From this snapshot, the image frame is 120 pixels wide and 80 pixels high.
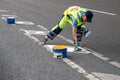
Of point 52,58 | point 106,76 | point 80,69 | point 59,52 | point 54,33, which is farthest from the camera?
point 54,33

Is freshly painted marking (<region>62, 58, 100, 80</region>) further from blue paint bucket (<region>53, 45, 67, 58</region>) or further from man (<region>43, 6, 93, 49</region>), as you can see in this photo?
man (<region>43, 6, 93, 49</region>)

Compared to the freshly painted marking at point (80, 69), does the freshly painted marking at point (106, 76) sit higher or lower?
higher

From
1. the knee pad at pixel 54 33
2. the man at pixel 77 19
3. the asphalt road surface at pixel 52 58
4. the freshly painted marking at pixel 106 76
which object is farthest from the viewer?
the knee pad at pixel 54 33

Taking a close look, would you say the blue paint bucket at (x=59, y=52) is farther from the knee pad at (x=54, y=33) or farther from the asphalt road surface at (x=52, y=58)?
the knee pad at (x=54, y=33)

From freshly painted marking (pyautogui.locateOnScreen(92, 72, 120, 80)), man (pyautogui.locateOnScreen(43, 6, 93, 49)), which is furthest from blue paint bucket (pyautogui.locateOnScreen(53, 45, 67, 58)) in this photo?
freshly painted marking (pyautogui.locateOnScreen(92, 72, 120, 80))

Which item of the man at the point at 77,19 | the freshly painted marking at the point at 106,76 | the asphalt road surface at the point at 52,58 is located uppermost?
the man at the point at 77,19

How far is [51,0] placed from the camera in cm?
2661

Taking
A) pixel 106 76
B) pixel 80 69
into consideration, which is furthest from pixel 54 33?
pixel 106 76

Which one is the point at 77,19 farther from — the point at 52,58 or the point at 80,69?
the point at 80,69

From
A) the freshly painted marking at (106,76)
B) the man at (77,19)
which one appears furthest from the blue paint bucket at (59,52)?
the freshly painted marking at (106,76)

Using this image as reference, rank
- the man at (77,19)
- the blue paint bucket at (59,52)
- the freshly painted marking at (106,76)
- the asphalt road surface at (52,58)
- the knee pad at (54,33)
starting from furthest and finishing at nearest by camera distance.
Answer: the knee pad at (54,33) < the man at (77,19) < the blue paint bucket at (59,52) < the asphalt road surface at (52,58) < the freshly painted marking at (106,76)

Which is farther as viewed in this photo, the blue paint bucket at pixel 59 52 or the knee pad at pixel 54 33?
the knee pad at pixel 54 33

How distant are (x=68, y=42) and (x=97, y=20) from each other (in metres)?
5.25

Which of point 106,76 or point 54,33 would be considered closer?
point 106,76
